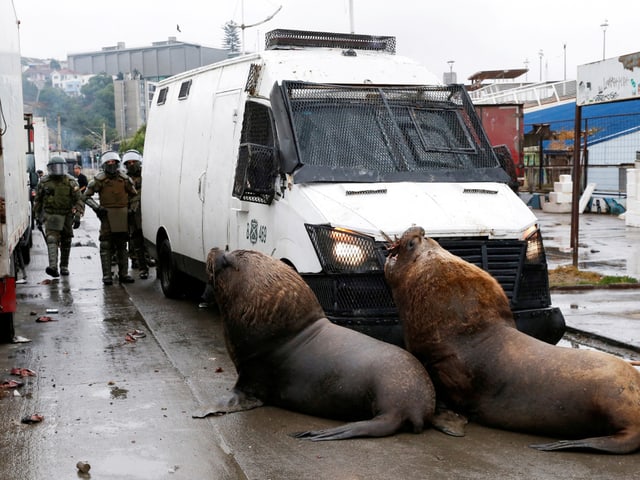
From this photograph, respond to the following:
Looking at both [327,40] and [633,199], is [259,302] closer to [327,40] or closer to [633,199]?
[327,40]

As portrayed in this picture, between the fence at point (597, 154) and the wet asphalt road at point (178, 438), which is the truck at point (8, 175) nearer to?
the wet asphalt road at point (178, 438)

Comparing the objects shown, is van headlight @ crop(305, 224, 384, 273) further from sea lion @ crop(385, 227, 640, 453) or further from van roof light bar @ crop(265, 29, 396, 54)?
van roof light bar @ crop(265, 29, 396, 54)

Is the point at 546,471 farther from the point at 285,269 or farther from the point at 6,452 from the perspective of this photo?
the point at 6,452

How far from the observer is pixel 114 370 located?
26.4 ft

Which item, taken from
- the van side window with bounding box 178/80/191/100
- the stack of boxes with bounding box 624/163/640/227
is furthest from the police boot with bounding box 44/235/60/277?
the stack of boxes with bounding box 624/163/640/227

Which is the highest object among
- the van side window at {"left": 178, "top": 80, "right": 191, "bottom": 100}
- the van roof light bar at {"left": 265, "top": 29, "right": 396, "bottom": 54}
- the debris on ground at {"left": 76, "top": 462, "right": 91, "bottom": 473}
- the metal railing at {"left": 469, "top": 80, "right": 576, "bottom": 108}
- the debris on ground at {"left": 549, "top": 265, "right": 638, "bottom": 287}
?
the metal railing at {"left": 469, "top": 80, "right": 576, "bottom": 108}

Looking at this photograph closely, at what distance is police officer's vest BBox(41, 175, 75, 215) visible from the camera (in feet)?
45.5

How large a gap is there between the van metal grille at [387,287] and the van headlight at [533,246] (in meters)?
0.10

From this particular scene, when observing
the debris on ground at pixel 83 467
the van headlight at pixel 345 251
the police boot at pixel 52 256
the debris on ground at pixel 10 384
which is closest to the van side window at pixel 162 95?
the police boot at pixel 52 256

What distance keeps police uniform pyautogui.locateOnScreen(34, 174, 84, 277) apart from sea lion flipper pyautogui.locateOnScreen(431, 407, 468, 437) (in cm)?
884

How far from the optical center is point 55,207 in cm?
1390

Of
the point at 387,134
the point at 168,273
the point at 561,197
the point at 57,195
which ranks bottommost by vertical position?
the point at 168,273

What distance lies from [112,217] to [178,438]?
25.6 feet

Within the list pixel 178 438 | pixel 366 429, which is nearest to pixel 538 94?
pixel 366 429
